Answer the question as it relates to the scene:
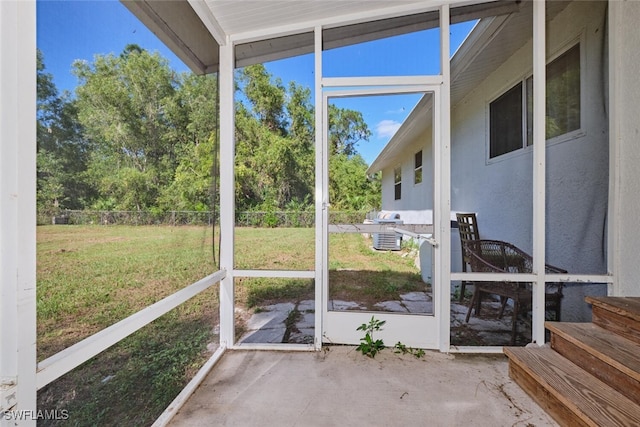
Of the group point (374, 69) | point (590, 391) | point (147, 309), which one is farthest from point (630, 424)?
point (374, 69)

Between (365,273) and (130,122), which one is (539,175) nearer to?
(365,273)

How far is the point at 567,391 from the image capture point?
147 cm

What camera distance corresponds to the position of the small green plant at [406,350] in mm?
2246

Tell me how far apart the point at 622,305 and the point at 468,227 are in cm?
106

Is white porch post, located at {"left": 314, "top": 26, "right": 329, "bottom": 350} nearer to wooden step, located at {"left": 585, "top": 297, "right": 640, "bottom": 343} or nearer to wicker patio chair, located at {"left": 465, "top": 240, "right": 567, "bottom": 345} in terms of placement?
wicker patio chair, located at {"left": 465, "top": 240, "right": 567, "bottom": 345}

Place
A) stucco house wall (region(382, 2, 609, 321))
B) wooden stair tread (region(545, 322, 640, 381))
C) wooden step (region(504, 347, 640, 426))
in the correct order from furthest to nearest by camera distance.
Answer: stucco house wall (region(382, 2, 609, 321)) → wooden stair tread (region(545, 322, 640, 381)) → wooden step (region(504, 347, 640, 426))

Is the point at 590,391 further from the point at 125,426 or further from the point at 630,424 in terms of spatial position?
the point at 125,426

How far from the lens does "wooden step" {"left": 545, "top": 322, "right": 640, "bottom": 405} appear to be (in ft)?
4.56

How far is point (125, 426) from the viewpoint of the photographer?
148 centimetres

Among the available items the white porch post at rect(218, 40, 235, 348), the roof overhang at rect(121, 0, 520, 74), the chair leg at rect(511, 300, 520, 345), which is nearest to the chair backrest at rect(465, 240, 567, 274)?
the chair leg at rect(511, 300, 520, 345)

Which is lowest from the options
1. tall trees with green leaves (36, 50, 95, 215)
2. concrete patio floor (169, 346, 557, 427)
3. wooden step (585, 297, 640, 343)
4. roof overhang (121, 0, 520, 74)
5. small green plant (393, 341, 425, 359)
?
concrete patio floor (169, 346, 557, 427)

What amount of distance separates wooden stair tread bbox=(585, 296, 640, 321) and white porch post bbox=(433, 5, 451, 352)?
913mm

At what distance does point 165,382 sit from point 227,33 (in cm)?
274

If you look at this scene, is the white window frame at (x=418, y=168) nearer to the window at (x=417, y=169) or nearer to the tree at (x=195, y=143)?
the window at (x=417, y=169)
